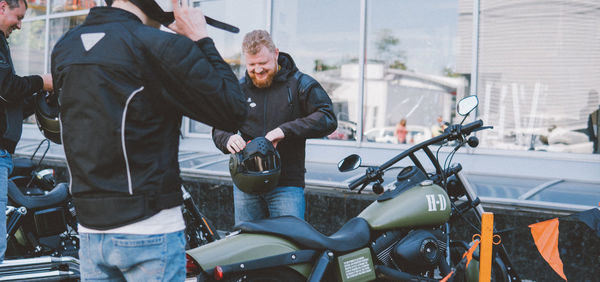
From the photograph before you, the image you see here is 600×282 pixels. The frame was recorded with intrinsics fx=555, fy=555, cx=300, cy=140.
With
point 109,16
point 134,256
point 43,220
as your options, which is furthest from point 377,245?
point 43,220

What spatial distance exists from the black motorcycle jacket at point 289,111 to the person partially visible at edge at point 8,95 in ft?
3.75

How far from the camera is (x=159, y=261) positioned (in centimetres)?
169

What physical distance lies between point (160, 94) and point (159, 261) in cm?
51

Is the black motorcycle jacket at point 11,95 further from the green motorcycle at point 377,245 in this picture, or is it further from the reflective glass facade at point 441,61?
the reflective glass facade at point 441,61

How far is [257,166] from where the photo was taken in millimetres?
2963

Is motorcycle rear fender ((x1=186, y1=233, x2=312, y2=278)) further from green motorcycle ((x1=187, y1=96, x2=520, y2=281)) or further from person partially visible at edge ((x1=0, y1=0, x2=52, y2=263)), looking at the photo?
person partially visible at edge ((x1=0, y1=0, x2=52, y2=263))

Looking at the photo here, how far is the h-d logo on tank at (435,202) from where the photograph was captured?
116 inches

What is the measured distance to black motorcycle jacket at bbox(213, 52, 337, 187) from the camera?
3359 mm

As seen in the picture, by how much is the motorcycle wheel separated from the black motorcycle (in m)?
1.73

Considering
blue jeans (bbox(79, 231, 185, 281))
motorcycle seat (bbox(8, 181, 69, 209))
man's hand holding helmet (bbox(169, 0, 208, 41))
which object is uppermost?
man's hand holding helmet (bbox(169, 0, 208, 41))

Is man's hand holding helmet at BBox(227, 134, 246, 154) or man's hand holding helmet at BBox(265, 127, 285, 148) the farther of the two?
man's hand holding helmet at BBox(265, 127, 285, 148)

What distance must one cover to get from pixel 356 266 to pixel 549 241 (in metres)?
1.30

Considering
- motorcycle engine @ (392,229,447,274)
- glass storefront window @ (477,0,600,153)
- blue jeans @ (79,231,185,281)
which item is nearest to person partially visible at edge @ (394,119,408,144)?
glass storefront window @ (477,0,600,153)

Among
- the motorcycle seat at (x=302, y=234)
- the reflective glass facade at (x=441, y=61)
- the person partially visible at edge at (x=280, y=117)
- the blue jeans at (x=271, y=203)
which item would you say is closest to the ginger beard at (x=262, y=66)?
the person partially visible at edge at (x=280, y=117)
